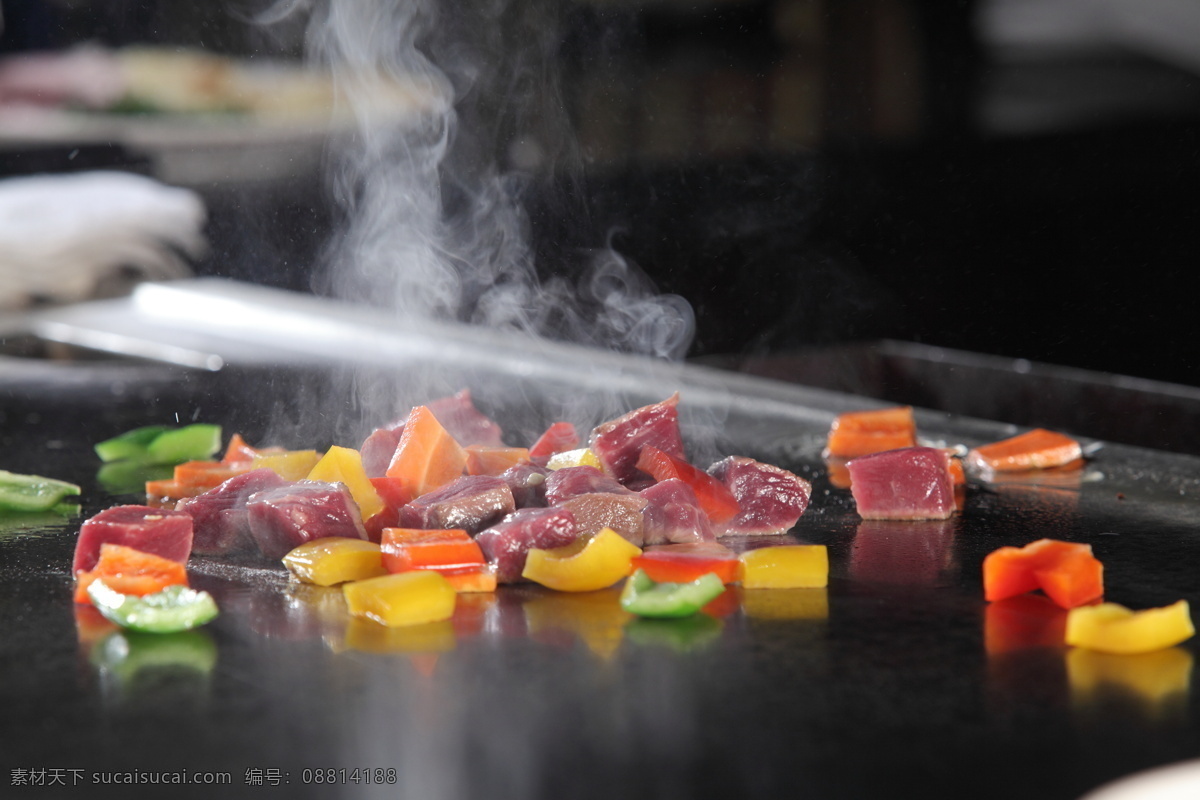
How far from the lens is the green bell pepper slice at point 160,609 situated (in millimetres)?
1738

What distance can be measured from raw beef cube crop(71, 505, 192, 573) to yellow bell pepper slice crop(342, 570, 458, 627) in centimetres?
36

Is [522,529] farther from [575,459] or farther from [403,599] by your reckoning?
[575,459]

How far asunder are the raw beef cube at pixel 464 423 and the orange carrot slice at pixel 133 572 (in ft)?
3.29

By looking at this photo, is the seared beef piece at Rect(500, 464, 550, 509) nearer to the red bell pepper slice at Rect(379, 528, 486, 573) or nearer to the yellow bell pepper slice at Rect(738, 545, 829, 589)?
the red bell pepper slice at Rect(379, 528, 486, 573)

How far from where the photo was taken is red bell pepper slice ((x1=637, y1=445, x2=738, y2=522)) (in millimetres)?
2287

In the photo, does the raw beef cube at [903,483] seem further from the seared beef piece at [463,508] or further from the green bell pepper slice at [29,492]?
the green bell pepper slice at [29,492]

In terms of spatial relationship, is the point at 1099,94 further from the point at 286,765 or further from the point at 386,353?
the point at 286,765

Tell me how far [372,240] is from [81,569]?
165 centimetres

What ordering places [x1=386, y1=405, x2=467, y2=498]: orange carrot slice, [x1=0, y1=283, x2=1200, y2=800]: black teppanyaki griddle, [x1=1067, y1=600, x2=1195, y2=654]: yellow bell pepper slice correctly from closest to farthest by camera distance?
[x1=0, y1=283, x2=1200, y2=800]: black teppanyaki griddle, [x1=1067, y1=600, x2=1195, y2=654]: yellow bell pepper slice, [x1=386, y1=405, x2=467, y2=498]: orange carrot slice

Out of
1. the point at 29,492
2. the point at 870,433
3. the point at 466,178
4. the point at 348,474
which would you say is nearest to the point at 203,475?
the point at 29,492

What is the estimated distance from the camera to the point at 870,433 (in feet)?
9.70

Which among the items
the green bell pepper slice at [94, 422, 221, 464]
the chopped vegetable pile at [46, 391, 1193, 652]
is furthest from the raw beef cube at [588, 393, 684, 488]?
the green bell pepper slice at [94, 422, 221, 464]

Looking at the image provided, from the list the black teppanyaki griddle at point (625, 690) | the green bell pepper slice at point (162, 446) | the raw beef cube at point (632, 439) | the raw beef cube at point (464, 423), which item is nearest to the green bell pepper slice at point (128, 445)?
the green bell pepper slice at point (162, 446)

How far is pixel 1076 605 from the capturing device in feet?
6.06
